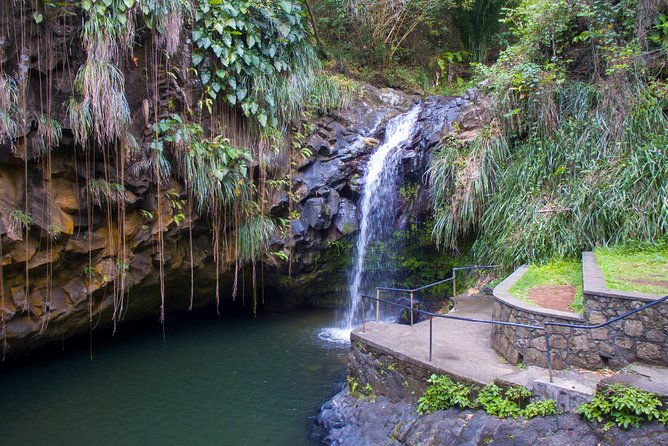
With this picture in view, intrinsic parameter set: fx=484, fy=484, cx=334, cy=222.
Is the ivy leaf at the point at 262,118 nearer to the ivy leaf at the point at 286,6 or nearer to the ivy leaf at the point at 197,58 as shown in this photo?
the ivy leaf at the point at 197,58

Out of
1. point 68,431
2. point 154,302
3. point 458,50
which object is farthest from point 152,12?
point 458,50

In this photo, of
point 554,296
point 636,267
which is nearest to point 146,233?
point 554,296

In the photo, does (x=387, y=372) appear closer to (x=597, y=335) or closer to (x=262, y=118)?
(x=597, y=335)

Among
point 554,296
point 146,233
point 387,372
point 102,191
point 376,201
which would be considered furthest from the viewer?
point 376,201

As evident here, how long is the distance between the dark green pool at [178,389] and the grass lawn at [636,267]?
4.35 meters

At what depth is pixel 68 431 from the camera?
21.9 ft

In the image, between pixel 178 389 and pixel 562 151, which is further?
pixel 562 151

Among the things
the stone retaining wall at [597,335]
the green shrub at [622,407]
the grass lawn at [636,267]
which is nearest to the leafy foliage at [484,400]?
the green shrub at [622,407]

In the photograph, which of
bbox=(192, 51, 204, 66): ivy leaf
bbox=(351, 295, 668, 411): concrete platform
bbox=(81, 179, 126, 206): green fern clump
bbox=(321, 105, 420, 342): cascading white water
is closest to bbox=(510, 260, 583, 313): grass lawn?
bbox=(351, 295, 668, 411): concrete platform

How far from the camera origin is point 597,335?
5.14 m

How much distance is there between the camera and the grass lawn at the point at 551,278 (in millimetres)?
6467

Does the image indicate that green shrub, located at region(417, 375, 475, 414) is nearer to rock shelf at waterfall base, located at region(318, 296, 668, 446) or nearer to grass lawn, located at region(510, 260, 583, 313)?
rock shelf at waterfall base, located at region(318, 296, 668, 446)

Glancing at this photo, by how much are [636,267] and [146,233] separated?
300 inches

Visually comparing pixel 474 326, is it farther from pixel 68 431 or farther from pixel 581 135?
pixel 68 431
